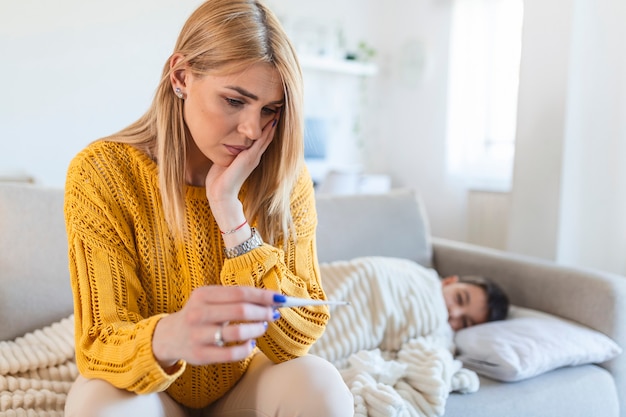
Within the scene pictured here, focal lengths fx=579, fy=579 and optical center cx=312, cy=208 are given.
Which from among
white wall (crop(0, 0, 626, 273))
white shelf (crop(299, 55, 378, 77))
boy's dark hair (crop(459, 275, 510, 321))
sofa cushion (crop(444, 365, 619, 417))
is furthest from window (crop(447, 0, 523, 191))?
sofa cushion (crop(444, 365, 619, 417))

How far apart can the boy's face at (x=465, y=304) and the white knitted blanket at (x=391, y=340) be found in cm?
8

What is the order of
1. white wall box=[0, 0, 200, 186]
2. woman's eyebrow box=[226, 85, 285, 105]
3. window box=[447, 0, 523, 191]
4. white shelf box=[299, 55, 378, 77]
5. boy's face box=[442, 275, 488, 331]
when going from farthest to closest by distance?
white shelf box=[299, 55, 378, 77]
window box=[447, 0, 523, 191]
white wall box=[0, 0, 200, 186]
boy's face box=[442, 275, 488, 331]
woman's eyebrow box=[226, 85, 285, 105]

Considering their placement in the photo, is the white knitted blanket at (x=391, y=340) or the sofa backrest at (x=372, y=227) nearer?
the white knitted blanket at (x=391, y=340)

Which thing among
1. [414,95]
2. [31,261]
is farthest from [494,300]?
[414,95]

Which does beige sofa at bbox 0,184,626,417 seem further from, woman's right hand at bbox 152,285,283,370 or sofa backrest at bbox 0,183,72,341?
woman's right hand at bbox 152,285,283,370

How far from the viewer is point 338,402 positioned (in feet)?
2.95

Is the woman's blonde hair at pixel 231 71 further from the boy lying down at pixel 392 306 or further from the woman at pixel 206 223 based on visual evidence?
the boy lying down at pixel 392 306

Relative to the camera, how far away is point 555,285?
6.01 ft

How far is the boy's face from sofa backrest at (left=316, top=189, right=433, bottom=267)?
0.29 m

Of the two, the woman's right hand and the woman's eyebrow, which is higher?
the woman's eyebrow

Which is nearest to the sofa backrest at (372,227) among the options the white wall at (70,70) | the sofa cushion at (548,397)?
the sofa cushion at (548,397)

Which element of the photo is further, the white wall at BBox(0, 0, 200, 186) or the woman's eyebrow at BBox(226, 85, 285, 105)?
the white wall at BBox(0, 0, 200, 186)

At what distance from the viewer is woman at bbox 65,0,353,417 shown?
92 centimetres

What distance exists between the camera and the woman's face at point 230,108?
0.98m
